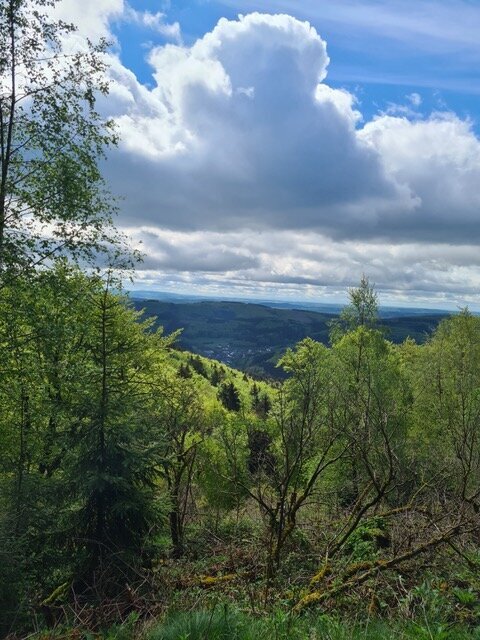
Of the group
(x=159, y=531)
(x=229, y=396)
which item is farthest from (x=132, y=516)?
(x=229, y=396)

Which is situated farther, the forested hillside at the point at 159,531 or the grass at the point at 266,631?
the forested hillside at the point at 159,531

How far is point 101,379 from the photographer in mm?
11578

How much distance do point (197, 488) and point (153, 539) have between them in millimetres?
21440

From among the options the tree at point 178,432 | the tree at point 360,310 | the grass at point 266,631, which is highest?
the tree at point 360,310

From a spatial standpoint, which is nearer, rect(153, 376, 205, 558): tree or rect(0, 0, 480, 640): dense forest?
rect(0, 0, 480, 640): dense forest

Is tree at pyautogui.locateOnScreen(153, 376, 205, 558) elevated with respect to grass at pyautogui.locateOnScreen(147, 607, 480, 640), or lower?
lower

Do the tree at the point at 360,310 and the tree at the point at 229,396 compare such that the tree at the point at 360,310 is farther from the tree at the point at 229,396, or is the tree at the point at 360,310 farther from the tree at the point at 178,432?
the tree at the point at 229,396

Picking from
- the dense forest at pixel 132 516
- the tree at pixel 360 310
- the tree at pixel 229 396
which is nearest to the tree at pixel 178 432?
the dense forest at pixel 132 516

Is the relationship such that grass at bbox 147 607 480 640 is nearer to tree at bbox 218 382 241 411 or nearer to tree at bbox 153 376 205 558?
tree at bbox 153 376 205 558

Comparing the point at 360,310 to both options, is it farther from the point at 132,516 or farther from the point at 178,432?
the point at 132,516

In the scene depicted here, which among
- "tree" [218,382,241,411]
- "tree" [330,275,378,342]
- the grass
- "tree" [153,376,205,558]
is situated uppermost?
"tree" [330,275,378,342]

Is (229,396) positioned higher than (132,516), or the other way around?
(132,516)

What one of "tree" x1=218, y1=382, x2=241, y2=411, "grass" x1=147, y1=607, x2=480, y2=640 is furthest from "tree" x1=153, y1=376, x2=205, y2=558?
"tree" x1=218, y1=382, x2=241, y2=411

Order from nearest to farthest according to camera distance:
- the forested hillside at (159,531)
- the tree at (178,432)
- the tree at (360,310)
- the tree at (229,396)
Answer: the forested hillside at (159,531), the tree at (178,432), the tree at (360,310), the tree at (229,396)
